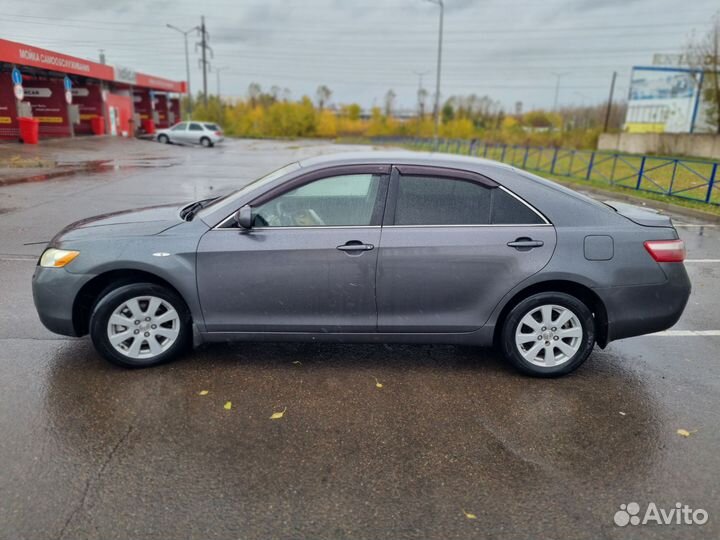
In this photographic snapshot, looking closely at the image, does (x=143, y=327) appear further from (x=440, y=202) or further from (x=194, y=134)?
(x=194, y=134)

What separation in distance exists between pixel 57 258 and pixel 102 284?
359 millimetres

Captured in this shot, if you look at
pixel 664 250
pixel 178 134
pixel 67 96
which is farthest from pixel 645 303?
pixel 178 134

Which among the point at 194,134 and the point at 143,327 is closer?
the point at 143,327

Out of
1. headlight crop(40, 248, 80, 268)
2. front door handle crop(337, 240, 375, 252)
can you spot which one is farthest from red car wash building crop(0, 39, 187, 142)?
front door handle crop(337, 240, 375, 252)

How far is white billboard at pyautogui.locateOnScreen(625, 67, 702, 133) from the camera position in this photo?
1583 inches

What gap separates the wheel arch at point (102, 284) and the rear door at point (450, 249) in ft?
5.26

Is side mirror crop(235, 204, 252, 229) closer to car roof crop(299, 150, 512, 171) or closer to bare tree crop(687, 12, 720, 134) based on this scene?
car roof crop(299, 150, 512, 171)

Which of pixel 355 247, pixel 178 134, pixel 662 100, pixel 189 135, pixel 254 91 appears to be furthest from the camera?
pixel 254 91

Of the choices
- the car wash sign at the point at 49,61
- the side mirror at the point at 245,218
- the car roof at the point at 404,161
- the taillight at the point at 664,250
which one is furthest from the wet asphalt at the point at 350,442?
the car wash sign at the point at 49,61

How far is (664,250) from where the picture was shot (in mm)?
4074

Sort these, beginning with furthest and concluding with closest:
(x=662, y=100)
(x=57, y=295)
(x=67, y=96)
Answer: (x=662, y=100) < (x=67, y=96) < (x=57, y=295)

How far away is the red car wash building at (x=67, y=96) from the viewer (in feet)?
92.0

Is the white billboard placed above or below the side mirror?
above

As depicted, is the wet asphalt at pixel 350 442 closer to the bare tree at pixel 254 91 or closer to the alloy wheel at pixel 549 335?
the alloy wheel at pixel 549 335
